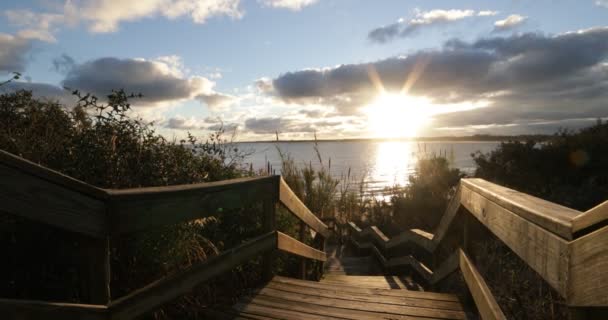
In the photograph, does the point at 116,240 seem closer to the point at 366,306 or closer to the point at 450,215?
the point at 366,306

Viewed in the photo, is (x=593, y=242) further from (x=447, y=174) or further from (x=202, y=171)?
(x=447, y=174)

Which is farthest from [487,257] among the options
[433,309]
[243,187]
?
[243,187]

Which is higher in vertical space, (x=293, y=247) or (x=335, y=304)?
(x=293, y=247)

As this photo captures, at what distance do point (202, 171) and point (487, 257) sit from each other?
3.99 metres

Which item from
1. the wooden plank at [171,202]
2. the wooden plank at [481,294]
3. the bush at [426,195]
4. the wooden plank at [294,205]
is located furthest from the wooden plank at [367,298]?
the bush at [426,195]

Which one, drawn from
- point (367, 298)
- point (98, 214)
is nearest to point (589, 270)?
point (98, 214)

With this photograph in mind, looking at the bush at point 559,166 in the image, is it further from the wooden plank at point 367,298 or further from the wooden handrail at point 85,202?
the wooden handrail at point 85,202

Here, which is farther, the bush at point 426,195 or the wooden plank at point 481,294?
the bush at point 426,195

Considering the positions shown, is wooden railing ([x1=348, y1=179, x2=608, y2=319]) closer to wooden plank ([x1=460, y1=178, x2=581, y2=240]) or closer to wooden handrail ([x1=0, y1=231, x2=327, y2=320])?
wooden plank ([x1=460, y1=178, x2=581, y2=240])

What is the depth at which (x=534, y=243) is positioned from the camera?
1.48 meters

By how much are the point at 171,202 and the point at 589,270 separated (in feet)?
5.85

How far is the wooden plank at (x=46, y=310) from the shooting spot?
1405 millimetres

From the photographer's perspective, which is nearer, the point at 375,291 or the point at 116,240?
the point at 116,240

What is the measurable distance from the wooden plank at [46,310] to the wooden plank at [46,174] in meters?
0.44
